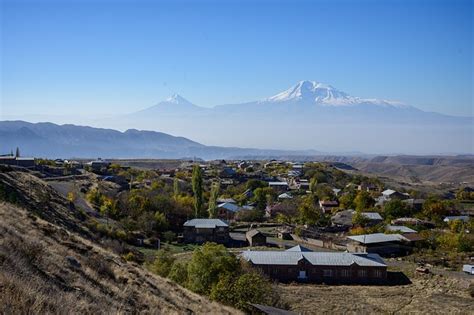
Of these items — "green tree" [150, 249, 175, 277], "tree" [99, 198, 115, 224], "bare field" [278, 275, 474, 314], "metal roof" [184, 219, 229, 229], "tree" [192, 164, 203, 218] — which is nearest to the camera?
"green tree" [150, 249, 175, 277]

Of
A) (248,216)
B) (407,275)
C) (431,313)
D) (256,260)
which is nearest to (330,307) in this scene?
(431,313)

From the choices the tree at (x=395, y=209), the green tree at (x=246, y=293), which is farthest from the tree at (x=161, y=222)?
the green tree at (x=246, y=293)

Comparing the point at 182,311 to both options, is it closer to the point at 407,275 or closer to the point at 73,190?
the point at 407,275

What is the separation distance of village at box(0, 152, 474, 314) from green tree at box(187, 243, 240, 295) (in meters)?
1.32

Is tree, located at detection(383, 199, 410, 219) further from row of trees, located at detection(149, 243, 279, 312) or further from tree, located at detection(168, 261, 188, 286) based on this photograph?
tree, located at detection(168, 261, 188, 286)

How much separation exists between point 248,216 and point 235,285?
34.8 meters

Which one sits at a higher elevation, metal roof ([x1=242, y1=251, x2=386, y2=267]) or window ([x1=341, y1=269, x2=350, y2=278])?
metal roof ([x1=242, y1=251, x2=386, y2=267])

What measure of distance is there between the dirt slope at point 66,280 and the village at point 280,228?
649 cm

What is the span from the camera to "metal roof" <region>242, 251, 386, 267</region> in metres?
30.2

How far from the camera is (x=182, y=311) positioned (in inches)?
523

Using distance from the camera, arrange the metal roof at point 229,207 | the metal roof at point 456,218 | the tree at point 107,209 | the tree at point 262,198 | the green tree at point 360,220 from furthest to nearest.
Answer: the tree at point 262,198
the metal roof at point 229,207
the metal roof at point 456,218
the green tree at point 360,220
the tree at point 107,209

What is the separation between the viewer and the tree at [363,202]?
181 feet

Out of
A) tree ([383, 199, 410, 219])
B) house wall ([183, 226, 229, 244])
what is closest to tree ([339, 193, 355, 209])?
tree ([383, 199, 410, 219])

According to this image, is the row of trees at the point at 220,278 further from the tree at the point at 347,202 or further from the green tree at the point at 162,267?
the tree at the point at 347,202
